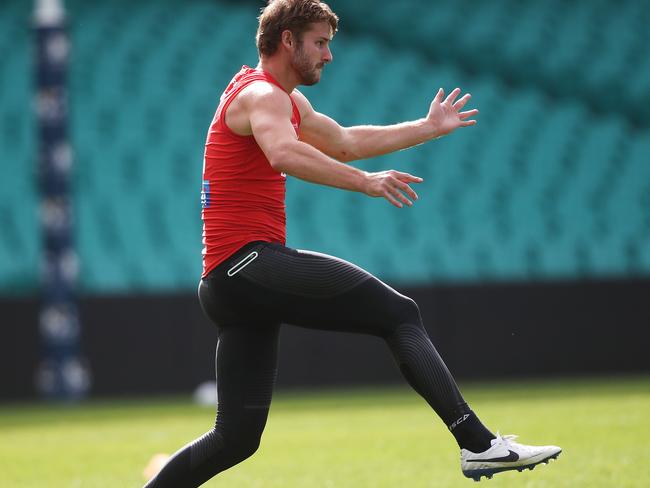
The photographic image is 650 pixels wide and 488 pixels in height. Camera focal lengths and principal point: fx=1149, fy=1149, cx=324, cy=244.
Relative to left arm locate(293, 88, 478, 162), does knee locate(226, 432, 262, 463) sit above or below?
below

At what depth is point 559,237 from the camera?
→ 14.1 m

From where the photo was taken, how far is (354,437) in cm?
832

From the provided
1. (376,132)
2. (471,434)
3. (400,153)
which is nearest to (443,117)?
(376,132)

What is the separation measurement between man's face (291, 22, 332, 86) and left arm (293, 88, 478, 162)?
0.35 meters

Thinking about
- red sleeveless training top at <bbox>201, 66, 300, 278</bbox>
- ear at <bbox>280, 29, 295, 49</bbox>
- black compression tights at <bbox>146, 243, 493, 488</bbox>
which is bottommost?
black compression tights at <bbox>146, 243, 493, 488</bbox>

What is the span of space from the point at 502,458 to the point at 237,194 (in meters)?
1.44

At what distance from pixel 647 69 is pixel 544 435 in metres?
10.2

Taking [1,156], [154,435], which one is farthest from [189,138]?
[154,435]

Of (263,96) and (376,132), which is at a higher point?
(263,96)

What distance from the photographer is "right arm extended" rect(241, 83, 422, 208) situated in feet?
13.6

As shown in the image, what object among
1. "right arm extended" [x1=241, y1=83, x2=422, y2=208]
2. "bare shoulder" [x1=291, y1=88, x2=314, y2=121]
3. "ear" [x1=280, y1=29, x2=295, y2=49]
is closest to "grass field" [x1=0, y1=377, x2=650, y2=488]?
"bare shoulder" [x1=291, y1=88, x2=314, y2=121]

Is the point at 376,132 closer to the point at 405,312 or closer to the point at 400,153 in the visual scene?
the point at 405,312

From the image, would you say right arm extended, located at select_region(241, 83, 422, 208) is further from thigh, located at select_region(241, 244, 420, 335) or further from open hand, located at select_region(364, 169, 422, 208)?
thigh, located at select_region(241, 244, 420, 335)

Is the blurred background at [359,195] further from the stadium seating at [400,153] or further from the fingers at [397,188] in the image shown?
the fingers at [397,188]
